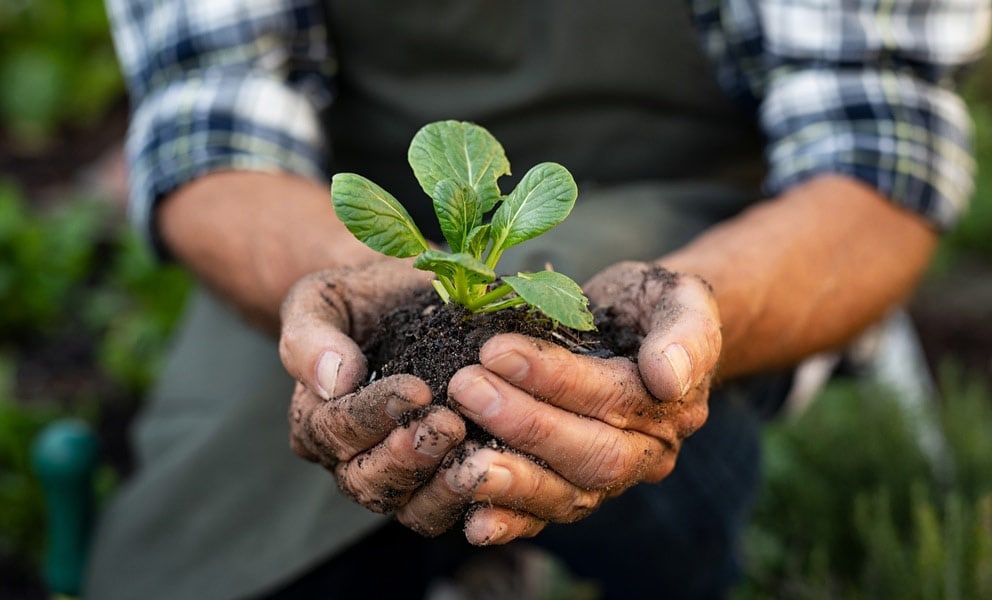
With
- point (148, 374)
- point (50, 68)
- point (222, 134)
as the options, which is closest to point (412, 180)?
point (222, 134)

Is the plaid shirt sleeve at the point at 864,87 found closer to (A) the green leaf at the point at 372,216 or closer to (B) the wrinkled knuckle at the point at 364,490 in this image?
(A) the green leaf at the point at 372,216

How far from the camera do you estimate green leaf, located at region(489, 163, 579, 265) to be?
1106 mm

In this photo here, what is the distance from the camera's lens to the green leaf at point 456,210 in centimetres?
111

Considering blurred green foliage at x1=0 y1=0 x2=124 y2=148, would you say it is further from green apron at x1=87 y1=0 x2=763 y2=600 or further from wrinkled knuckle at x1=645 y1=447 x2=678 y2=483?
wrinkled knuckle at x1=645 y1=447 x2=678 y2=483

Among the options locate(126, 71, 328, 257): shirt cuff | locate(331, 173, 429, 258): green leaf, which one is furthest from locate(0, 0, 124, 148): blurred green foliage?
locate(331, 173, 429, 258): green leaf

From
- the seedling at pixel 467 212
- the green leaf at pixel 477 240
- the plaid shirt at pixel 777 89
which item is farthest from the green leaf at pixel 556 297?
the plaid shirt at pixel 777 89

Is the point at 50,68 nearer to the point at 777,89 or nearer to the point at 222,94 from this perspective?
the point at 222,94

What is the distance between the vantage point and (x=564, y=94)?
1854mm

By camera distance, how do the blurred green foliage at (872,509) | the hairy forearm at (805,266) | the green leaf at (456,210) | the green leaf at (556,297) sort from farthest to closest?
the blurred green foliage at (872,509) < the hairy forearm at (805,266) < the green leaf at (456,210) < the green leaf at (556,297)

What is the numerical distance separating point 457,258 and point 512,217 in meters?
0.16

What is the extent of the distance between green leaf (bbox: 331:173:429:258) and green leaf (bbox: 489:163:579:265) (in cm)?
10

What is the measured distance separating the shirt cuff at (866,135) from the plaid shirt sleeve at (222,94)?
87 cm

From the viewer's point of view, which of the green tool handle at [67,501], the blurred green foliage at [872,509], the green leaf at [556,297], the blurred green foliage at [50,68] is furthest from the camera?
the blurred green foliage at [50,68]

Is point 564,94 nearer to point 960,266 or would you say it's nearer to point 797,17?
point 797,17
